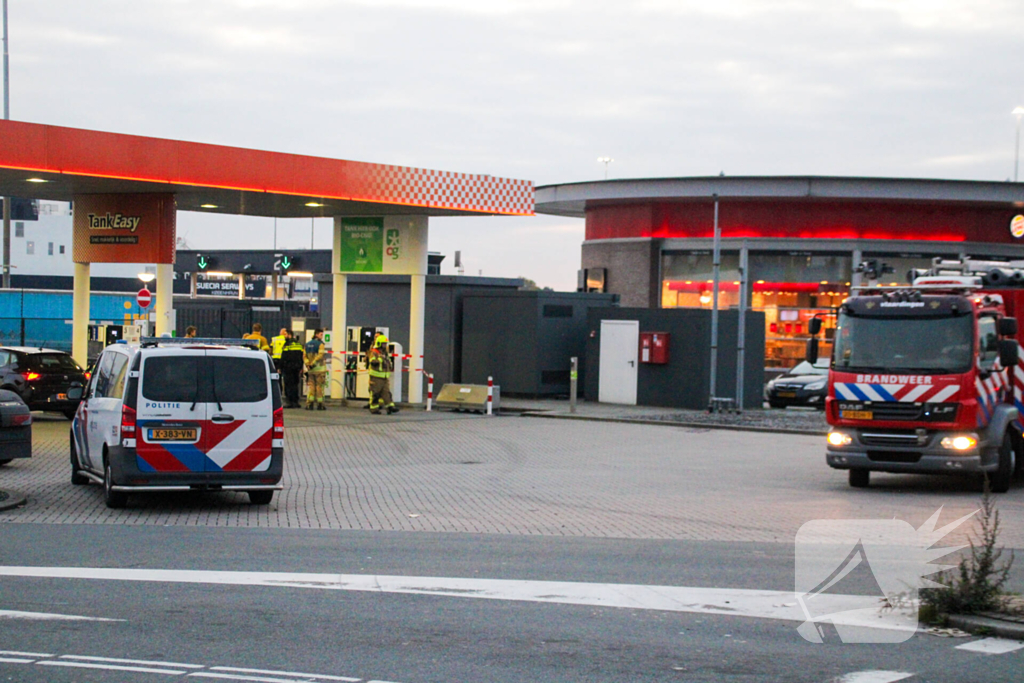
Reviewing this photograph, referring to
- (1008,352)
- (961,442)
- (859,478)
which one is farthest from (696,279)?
(961,442)

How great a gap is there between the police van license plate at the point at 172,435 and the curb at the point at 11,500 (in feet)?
5.57

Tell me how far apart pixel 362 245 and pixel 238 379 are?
51.2ft

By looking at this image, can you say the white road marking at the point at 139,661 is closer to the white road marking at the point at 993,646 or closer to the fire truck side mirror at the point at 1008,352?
the white road marking at the point at 993,646

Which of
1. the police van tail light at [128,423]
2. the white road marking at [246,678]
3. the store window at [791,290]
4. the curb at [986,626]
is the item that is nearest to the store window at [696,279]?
the store window at [791,290]

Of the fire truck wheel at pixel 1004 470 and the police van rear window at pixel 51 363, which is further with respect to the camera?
the police van rear window at pixel 51 363

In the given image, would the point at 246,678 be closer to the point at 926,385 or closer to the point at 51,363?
the point at 926,385

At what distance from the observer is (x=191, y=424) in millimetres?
13102

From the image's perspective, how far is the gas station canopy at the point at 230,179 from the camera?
21.6m

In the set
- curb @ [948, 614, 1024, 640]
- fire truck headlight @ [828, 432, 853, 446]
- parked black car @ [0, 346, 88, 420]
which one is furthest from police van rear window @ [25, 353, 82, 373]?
curb @ [948, 614, 1024, 640]

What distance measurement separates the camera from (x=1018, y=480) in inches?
703

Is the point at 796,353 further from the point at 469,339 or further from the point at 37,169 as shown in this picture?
the point at 37,169

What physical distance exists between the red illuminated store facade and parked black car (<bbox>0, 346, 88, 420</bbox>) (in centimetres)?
Answer: 2209

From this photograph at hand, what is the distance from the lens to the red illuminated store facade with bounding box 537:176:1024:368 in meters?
40.0

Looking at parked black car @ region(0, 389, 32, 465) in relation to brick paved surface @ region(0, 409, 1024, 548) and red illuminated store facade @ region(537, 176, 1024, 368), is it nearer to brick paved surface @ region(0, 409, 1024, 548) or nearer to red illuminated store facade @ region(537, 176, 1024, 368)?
brick paved surface @ region(0, 409, 1024, 548)
